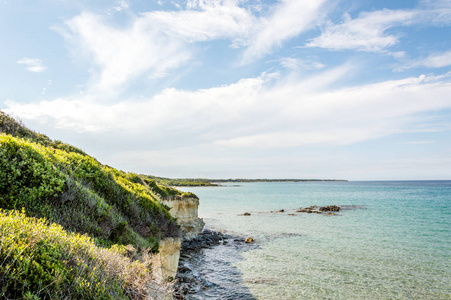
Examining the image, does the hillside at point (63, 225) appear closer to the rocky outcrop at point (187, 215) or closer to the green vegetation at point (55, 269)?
the green vegetation at point (55, 269)

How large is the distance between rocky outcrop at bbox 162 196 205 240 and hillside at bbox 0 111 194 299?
567 inches

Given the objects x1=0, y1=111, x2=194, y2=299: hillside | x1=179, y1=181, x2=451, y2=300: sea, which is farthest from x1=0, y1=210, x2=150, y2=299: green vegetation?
x1=179, y1=181, x2=451, y2=300: sea

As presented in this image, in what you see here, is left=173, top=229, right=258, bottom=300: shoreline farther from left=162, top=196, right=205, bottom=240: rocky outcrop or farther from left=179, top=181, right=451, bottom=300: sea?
left=162, top=196, right=205, bottom=240: rocky outcrop

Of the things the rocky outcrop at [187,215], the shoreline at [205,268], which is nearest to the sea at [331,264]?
the shoreline at [205,268]

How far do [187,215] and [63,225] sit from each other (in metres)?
23.5

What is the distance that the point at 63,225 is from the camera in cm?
707

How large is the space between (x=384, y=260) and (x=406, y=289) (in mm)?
5696

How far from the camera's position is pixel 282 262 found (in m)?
20.6

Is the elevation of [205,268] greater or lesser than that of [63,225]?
lesser

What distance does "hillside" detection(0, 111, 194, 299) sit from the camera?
3781mm

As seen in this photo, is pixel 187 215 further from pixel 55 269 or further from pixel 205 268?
pixel 55 269

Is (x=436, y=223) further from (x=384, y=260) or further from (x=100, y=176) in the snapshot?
(x=100, y=176)

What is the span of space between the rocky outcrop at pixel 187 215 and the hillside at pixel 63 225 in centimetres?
1441

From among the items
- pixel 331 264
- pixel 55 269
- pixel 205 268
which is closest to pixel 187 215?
pixel 205 268
